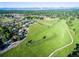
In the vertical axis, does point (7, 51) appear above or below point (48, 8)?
below

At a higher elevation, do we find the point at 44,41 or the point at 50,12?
the point at 50,12

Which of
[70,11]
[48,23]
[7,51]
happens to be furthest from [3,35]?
[70,11]

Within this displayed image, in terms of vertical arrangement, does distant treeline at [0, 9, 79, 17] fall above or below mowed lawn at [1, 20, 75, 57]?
above

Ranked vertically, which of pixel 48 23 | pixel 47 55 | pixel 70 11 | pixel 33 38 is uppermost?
pixel 70 11

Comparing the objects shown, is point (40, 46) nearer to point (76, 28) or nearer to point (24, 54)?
point (24, 54)

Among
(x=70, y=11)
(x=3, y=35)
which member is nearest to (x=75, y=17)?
(x=70, y=11)

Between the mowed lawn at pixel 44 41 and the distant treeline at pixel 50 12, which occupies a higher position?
the distant treeline at pixel 50 12
